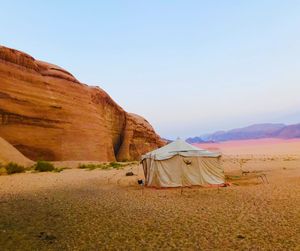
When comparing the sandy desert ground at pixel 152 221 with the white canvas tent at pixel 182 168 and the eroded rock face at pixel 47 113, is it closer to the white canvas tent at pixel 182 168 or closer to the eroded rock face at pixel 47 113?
the white canvas tent at pixel 182 168

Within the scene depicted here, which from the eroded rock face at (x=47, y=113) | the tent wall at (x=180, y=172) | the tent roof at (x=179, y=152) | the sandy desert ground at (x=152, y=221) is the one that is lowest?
the sandy desert ground at (x=152, y=221)

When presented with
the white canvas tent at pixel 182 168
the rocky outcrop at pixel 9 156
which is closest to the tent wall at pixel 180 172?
the white canvas tent at pixel 182 168

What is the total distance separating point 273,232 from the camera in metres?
8.41

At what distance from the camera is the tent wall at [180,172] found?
1958cm

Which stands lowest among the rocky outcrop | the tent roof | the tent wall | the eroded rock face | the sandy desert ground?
the sandy desert ground

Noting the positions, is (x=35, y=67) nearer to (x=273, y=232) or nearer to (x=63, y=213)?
(x=63, y=213)

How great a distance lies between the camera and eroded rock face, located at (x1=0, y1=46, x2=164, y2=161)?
37.7 meters

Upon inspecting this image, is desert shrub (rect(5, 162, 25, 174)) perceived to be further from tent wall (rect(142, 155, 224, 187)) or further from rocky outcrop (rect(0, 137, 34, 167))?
tent wall (rect(142, 155, 224, 187))

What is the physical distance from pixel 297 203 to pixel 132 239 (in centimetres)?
802

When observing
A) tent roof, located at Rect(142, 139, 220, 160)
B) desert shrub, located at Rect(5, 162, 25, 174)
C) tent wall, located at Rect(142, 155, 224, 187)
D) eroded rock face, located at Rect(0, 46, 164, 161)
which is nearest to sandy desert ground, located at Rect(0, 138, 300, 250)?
tent wall, located at Rect(142, 155, 224, 187)

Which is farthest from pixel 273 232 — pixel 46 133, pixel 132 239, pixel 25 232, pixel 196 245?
pixel 46 133

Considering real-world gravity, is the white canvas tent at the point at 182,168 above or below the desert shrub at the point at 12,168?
below

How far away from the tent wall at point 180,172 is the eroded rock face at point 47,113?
Answer: 23596mm

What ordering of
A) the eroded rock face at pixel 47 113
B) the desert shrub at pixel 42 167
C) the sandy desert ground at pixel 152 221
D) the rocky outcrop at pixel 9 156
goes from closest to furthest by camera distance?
the sandy desert ground at pixel 152 221 < the rocky outcrop at pixel 9 156 < the desert shrub at pixel 42 167 < the eroded rock face at pixel 47 113
